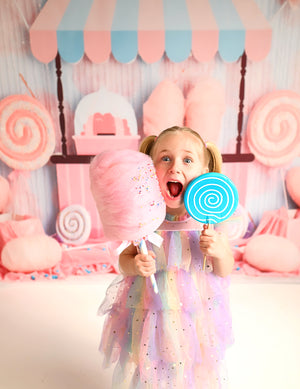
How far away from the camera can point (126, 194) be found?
766 millimetres

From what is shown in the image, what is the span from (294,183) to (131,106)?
3.29ft

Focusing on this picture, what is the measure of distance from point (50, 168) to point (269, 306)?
4.47 feet

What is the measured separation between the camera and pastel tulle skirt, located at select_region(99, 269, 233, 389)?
0.86 metres

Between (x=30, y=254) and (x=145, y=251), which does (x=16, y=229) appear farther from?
(x=145, y=251)

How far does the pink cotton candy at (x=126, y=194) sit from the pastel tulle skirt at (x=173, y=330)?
0.18 m

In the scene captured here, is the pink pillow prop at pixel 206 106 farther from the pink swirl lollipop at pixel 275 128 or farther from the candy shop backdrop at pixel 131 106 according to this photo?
the pink swirl lollipop at pixel 275 128

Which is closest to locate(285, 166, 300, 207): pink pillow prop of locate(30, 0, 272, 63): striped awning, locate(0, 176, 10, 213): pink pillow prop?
locate(30, 0, 272, 63): striped awning

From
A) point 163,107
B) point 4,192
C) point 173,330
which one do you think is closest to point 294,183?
point 163,107

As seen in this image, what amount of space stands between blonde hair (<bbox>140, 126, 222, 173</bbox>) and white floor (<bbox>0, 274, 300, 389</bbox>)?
0.74 meters

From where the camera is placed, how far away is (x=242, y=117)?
6.12 feet

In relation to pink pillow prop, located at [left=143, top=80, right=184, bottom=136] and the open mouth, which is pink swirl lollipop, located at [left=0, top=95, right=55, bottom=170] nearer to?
pink pillow prop, located at [left=143, top=80, right=184, bottom=136]

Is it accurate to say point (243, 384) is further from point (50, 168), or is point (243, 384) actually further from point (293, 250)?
point (50, 168)

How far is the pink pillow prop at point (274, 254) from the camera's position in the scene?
1.86m

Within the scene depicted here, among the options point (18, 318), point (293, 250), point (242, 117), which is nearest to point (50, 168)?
point (18, 318)
